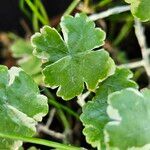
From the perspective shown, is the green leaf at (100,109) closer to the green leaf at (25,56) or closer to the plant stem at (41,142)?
the plant stem at (41,142)

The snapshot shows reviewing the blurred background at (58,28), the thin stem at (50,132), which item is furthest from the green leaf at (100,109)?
the thin stem at (50,132)

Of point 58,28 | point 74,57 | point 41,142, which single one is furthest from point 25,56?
point 41,142

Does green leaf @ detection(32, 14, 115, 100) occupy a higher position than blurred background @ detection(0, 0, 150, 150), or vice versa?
green leaf @ detection(32, 14, 115, 100)

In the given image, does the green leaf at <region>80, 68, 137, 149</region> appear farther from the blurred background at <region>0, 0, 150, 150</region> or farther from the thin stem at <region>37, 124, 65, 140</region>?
the thin stem at <region>37, 124, 65, 140</region>

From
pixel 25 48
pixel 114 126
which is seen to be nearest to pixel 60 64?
pixel 114 126

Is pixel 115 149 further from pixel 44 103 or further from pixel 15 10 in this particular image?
pixel 15 10

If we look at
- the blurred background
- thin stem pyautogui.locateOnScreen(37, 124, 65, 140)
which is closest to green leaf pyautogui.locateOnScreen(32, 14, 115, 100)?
the blurred background
